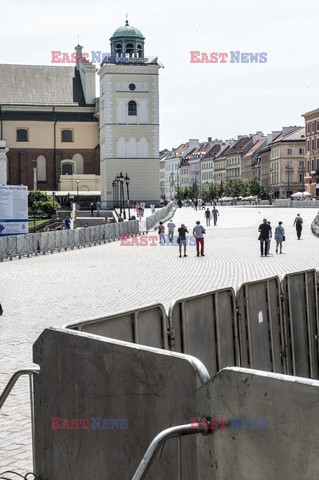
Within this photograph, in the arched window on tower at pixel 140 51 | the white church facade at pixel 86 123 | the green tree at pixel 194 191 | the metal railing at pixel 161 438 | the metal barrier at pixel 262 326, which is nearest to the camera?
the metal railing at pixel 161 438

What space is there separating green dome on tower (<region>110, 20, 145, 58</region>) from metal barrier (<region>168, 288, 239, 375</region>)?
82.4 metres

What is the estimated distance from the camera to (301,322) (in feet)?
→ 31.0

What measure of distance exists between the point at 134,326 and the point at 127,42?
8446 cm

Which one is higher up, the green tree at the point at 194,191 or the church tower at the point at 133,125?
the church tower at the point at 133,125

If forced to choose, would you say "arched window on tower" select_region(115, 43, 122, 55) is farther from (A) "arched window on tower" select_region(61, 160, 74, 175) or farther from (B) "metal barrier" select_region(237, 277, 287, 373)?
(B) "metal barrier" select_region(237, 277, 287, 373)

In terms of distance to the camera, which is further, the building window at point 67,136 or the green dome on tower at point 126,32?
the building window at point 67,136

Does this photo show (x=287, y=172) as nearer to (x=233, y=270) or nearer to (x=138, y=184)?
(x=138, y=184)

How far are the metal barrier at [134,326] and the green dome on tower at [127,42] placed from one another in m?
83.4

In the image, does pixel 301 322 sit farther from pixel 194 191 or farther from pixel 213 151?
pixel 213 151

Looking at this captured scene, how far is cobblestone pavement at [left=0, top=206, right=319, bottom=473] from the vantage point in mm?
8815

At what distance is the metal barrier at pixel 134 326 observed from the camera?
5857 millimetres

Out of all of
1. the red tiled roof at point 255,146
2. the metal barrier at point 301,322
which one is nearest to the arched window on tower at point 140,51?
the red tiled roof at point 255,146

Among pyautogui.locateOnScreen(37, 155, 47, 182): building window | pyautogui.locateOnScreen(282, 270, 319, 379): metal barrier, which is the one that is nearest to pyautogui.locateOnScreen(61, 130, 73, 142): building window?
pyautogui.locateOnScreen(37, 155, 47, 182): building window

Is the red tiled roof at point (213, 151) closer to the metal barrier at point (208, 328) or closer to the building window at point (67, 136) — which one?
the building window at point (67, 136)
